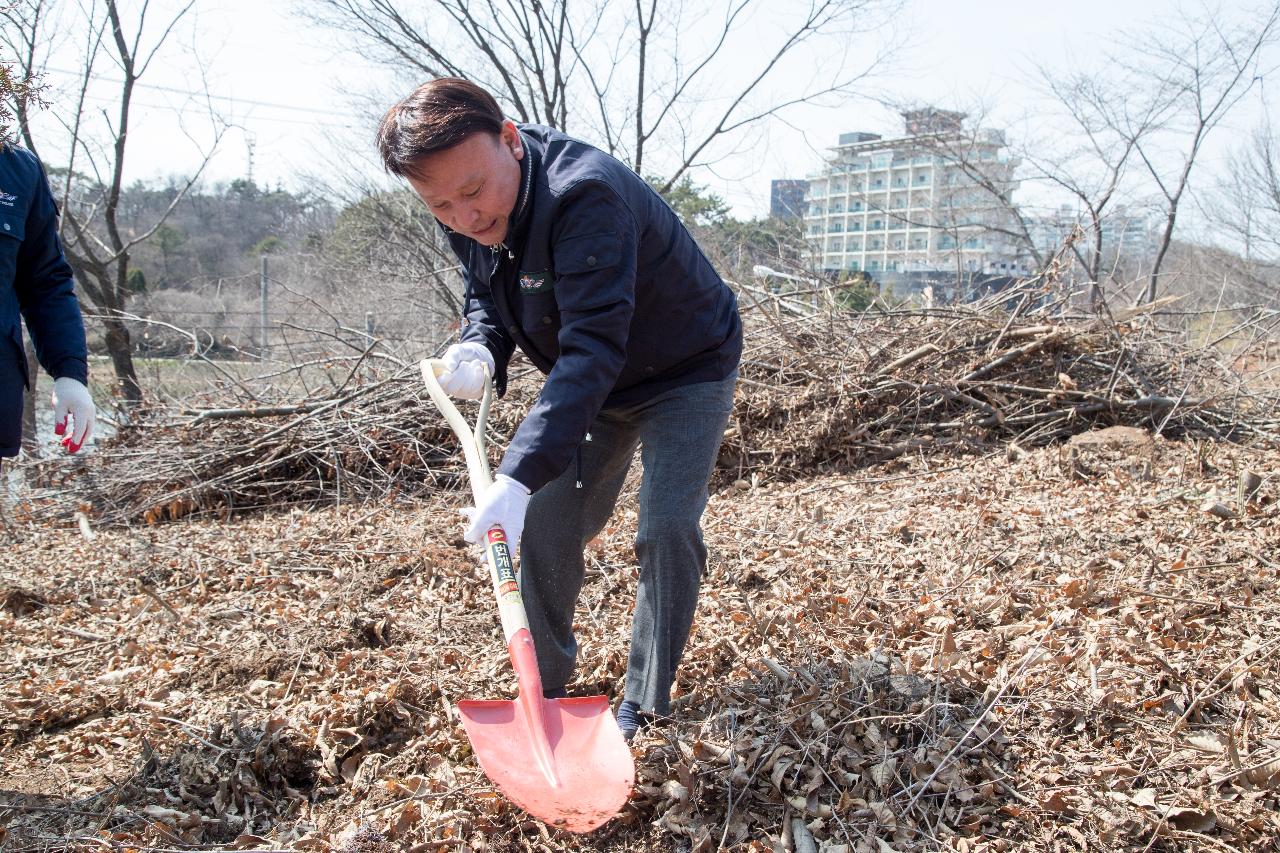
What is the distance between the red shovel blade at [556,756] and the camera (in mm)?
1973

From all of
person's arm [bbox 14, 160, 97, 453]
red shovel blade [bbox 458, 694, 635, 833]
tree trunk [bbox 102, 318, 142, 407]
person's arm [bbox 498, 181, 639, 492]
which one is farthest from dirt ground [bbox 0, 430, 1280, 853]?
tree trunk [bbox 102, 318, 142, 407]

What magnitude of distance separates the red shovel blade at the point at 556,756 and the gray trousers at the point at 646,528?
25 cm

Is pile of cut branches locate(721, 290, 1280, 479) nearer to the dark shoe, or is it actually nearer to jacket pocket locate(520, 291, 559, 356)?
the dark shoe

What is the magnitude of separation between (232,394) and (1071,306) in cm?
597

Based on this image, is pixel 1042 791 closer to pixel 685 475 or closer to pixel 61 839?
pixel 685 475

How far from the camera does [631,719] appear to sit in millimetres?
2451

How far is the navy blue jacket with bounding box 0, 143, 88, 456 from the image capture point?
2.46 meters

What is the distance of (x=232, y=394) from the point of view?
664 centimetres

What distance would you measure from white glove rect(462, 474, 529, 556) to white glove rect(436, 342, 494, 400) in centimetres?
49

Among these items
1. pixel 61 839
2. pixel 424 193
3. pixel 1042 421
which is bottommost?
pixel 61 839

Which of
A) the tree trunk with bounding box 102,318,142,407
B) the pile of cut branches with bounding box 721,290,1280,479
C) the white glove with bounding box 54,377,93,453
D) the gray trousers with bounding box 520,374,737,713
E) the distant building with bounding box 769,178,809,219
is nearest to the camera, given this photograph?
the gray trousers with bounding box 520,374,737,713

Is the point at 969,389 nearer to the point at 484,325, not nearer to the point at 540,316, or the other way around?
the point at 484,325

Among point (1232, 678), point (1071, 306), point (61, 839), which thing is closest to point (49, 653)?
point (61, 839)

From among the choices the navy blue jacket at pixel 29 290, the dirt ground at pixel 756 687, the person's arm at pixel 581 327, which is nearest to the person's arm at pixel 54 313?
the navy blue jacket at pixel 29 290
